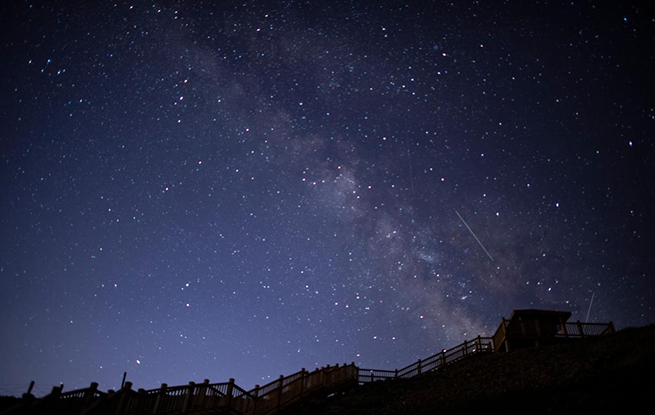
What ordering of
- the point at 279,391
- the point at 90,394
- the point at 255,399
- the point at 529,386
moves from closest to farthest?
the point at 90,394 → the point at 529,386 → the point at 255,399 → the point at 279,391

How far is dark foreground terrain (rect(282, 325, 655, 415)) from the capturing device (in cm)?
948

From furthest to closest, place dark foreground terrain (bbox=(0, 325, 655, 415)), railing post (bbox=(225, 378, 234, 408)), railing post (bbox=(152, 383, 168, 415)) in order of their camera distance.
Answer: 1. railing post (bbox=(225, 378, 234, 408))
2. railing post (bbox=(152, 383, 168, 415))
3. dark foreground terrain (bbox=(0, 325, 655, 415))

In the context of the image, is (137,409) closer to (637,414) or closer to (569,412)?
(569,412)

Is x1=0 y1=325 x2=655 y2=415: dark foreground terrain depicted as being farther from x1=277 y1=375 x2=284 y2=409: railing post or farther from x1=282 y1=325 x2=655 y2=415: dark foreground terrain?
x1=277 y1=375 x2=284 y2=409: railing post

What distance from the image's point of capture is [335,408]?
16406 millimetres

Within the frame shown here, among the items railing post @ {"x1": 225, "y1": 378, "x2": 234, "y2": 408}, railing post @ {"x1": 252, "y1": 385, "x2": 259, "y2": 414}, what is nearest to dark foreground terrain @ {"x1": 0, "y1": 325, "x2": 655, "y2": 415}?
railing post @ {"x1": 252, "y1": 385, "x2": 259, "y2": 414}

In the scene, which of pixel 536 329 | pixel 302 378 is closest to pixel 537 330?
pixel 536 329

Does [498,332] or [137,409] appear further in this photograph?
[498,332]

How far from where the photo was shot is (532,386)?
508 inches

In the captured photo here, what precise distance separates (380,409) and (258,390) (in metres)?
4.99

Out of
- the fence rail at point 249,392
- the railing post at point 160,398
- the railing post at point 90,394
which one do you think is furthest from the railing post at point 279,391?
the railing post at point 90,394

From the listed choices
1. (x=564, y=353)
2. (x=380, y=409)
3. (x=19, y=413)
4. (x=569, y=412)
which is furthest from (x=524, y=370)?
(x=19, y=413)

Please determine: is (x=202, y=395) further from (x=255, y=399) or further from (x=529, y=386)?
(x=529, y=386)

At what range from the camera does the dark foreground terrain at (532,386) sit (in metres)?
9.48
